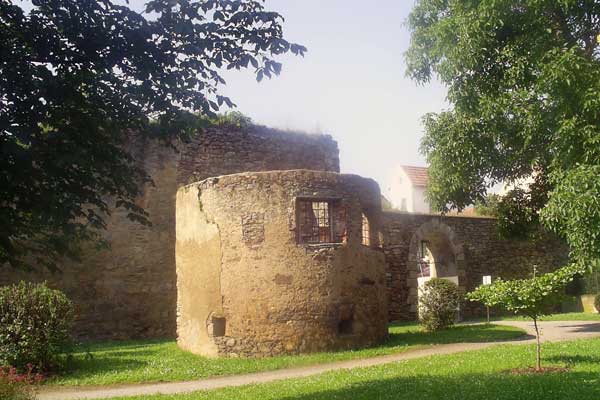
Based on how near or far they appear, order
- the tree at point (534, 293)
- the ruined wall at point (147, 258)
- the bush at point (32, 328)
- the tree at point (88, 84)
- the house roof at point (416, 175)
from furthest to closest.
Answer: the house roof at point (416, 175) → the ruined wall at point (147, 258) → the bush at point (32, 328) → the tree at point (534, 293) → the tree at point (88, 84)

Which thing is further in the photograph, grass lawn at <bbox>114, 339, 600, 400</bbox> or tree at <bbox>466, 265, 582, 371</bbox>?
tree at <bbox>466, 265, 582, 371</bbox>

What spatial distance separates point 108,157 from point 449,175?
955 centimetres

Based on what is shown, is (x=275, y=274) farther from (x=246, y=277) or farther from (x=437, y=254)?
(x=437, y=254)

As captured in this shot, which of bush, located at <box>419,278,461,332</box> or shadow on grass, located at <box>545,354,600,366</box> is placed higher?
bush, located at <box>419,278,461,332</box>

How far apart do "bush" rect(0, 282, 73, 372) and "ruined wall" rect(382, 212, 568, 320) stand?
10.9 meters

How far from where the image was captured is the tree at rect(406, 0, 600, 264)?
10.5 meters

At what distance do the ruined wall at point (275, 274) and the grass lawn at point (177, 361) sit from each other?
393 millimetres

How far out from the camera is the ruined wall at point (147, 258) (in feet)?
53.1

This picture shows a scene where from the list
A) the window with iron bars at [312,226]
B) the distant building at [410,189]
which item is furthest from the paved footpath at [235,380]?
the distant building at [410,189]

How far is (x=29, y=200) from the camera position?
214 inches

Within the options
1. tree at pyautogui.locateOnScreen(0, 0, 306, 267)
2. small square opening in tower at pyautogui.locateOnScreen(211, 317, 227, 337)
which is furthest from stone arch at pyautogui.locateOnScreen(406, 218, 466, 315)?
tree at pyautogui.locateOnScreen(0, 0, 306, 267)

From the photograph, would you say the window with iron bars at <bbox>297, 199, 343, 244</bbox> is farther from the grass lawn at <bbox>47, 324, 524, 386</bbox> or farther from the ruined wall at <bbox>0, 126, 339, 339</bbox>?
the ruined wall at <bbox>0, 126, 339, 339</bbox>

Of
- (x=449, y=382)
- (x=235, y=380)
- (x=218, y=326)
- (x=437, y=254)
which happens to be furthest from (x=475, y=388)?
(x=437, y=254)

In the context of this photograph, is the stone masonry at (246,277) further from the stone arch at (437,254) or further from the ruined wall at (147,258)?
the stone arch at (437,254)
